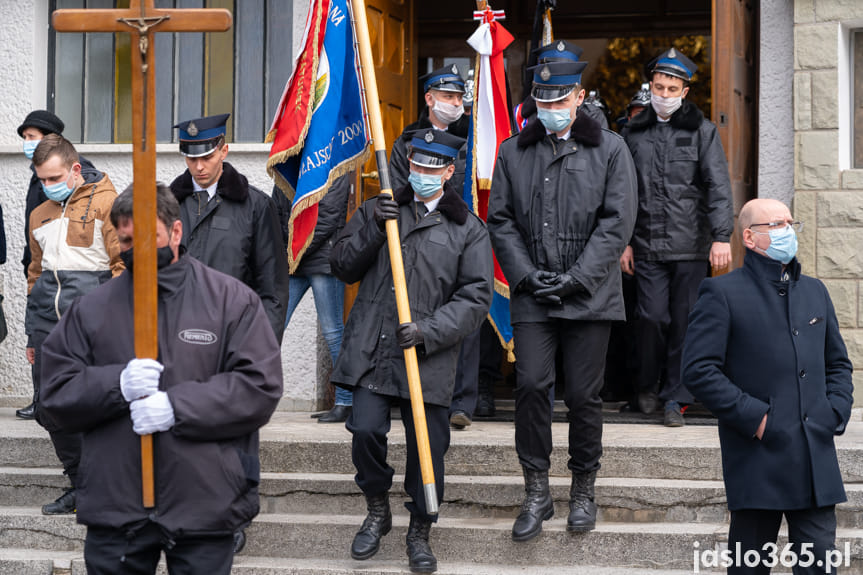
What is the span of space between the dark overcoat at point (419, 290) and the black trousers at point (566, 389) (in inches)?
12.2

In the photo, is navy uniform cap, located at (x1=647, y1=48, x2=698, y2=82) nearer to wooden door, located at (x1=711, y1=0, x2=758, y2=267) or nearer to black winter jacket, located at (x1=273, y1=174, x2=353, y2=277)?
wooden door, located at (x1=711, y1=0, x2=758, y2=267)

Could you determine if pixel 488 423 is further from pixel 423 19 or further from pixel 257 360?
pixel 423 19

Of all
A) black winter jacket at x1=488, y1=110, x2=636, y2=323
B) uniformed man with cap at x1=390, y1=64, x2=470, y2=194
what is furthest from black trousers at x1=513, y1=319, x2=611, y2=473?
uniformed man with cap at x1=390, y1=64, x2=470, y2=194

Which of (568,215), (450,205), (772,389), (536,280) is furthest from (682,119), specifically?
(772,389)

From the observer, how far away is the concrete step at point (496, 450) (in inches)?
237

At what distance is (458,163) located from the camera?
7.16 m

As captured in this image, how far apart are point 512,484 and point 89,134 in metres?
4.59

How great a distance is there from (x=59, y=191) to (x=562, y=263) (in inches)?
103

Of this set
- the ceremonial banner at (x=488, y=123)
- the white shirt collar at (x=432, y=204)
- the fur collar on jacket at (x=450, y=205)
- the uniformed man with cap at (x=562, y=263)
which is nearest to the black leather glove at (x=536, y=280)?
the uniformed man with cap at (x=562, y=263)

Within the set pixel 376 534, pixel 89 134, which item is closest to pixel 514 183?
pixel 376 534

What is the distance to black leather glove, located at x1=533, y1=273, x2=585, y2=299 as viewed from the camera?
17.7 feet

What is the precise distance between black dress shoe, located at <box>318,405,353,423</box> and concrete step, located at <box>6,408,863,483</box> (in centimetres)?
18

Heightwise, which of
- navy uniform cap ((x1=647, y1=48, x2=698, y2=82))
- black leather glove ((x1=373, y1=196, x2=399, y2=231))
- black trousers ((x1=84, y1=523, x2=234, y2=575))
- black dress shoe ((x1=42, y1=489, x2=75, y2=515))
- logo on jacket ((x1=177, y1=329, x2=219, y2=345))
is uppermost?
navy uniform cap ((x1=647, y1=48, x2=698, y2=82))

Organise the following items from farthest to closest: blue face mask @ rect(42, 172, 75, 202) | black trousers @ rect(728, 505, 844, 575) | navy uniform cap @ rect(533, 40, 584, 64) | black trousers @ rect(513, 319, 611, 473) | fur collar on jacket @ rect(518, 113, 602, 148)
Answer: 1. blue face mask @ rect(42, 172, 75, 202)
2. navy uniform cap @ rect(533, 40, 584, 64)
3. fur collar on jacket @ rect(518, 113, 602, 148)
4. black trousers @ rect(513, 319, 611, 473)
5. black trousers @ rect(728, 505, 844, 575)
